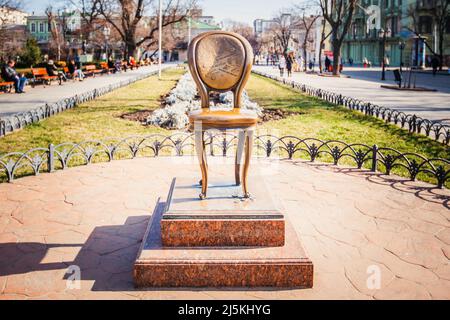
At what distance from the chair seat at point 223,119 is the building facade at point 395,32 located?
1529 inches

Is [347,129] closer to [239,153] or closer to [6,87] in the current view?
[239,153]

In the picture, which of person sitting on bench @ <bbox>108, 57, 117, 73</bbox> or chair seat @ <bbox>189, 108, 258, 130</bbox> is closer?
chair seat @ <bbox>189, 108, 258, 130</bbox>

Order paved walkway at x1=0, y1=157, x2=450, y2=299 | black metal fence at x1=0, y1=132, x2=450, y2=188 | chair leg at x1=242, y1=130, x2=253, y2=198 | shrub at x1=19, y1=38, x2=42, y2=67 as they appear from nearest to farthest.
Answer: paved walkway at x1=0, y1=157, x2=450, y2=299 → chair leg at x1=242, y1=130, x2=253, y2=198 → black metal fence at x1=0, y1=132, x2=450, y2=188 → shrub at x1=19, y1=38, x2=42, y2=67

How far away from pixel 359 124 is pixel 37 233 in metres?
8.45

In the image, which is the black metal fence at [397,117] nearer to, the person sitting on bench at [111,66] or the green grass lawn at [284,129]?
the green grass lawn at [284,129]

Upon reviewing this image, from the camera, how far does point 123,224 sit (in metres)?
4.30

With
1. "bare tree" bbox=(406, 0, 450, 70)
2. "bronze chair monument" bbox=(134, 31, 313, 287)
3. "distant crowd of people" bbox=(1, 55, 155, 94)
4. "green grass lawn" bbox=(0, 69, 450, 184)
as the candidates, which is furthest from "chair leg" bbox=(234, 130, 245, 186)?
"bare tree" bbox=(406, 0, 450, 70)

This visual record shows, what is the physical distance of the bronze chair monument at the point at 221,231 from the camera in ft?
10.3

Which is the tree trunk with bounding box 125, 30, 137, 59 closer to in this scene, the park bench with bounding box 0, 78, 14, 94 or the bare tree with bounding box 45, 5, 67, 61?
the bare tree with bounding box 45, 5, 67, 61

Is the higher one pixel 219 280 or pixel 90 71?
pixel 90 71

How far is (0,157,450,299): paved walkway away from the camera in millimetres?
3109

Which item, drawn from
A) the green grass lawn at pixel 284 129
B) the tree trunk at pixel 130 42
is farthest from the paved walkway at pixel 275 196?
the tree trunk at pixel 130 42

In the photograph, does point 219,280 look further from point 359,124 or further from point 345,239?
point 359,124
